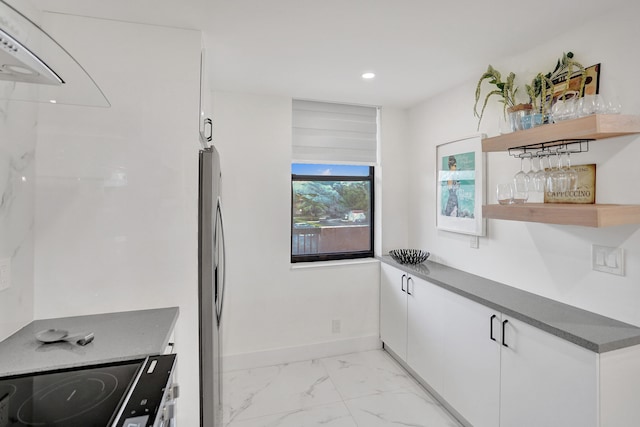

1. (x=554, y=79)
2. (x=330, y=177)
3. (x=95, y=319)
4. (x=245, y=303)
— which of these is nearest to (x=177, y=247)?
(x=95, y=319)

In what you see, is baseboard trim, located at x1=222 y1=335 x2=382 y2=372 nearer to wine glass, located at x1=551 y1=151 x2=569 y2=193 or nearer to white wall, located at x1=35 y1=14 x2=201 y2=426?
white wall, located at x1=35 y1=14 x2=201 y2=426

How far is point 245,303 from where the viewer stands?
2.87 metres

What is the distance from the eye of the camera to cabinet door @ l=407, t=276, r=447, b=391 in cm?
232

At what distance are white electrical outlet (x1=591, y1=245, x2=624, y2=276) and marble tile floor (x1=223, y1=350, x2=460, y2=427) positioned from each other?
4.37ft

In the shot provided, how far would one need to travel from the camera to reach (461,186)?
8.64 feet

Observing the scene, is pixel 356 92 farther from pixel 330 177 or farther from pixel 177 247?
pixel 177 247

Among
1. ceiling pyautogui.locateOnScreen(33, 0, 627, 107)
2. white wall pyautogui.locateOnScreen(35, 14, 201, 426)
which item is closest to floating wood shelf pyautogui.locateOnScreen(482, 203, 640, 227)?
ceiling pyautogui.locateOnScreen(33, 0, 627, 107)

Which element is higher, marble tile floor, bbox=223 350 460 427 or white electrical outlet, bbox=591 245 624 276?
white electrical outlet, bbox=591 245 624 276

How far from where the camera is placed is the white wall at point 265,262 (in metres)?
2.82

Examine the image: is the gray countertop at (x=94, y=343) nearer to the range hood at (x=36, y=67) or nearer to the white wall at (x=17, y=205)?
the white wall at (x=17, y=205)

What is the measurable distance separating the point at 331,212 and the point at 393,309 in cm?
109

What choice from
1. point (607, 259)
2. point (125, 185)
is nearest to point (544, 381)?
point (607, 259)

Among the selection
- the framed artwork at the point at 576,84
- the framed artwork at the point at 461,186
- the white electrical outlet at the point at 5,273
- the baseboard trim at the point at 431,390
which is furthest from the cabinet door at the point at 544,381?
the white electrical outlet at the point at 5,273

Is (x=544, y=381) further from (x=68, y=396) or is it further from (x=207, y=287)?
(x=68, y=396)
